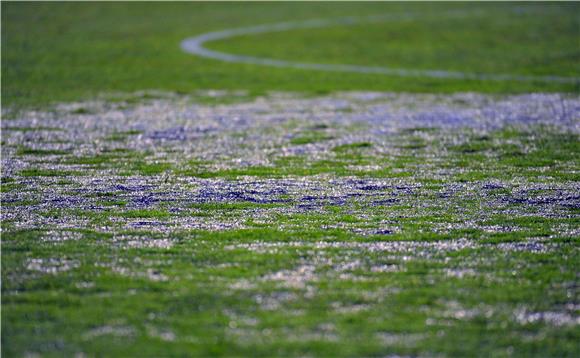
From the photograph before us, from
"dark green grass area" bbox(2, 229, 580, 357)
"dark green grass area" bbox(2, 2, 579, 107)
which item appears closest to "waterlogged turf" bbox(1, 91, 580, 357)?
"dark green grass area" bbox(2, 229, 580, 357)

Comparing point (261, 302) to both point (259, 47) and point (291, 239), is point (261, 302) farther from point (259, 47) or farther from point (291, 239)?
point (259, 47)

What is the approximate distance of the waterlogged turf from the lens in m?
5.90

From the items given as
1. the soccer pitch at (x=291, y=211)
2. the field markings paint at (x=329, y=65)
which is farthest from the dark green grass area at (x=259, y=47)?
the field markings paint at (x=329, y=65)

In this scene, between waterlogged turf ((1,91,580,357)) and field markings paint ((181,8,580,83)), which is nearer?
waterlogged turf ((1,91,580,357))

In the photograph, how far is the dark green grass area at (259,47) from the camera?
2086 cm

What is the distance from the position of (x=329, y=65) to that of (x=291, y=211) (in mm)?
15937

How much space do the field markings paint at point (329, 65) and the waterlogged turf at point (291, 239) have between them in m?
6.68

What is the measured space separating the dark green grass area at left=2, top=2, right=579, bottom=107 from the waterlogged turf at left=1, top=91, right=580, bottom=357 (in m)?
5.50

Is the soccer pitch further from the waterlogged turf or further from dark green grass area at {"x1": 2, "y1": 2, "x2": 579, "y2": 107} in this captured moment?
dark green grass area at {"x1": 2, "y1": 2, "x2": 579, "y2": 107}

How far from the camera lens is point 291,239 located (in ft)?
26.7

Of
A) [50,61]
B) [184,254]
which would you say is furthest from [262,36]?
[184,254]

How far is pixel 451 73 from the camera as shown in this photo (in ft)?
74.6

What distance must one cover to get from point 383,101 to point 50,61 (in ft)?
36.5

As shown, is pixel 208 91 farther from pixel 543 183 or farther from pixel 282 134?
pixel 543 183
